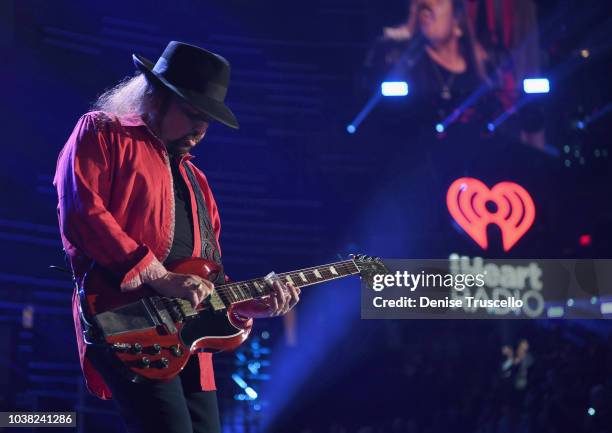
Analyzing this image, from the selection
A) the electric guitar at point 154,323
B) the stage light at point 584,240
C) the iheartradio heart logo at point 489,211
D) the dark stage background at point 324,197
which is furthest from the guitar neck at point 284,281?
the stage light at point 584,240

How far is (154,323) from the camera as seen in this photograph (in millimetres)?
2289

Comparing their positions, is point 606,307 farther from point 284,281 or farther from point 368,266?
point 284,281

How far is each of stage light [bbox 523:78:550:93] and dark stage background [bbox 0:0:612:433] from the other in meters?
1.66

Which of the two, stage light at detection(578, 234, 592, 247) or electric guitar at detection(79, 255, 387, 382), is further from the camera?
stage light at detection(578, 234, 592, 247)

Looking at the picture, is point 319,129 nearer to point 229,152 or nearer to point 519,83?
point 229,152

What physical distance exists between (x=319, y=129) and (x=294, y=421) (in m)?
4.83

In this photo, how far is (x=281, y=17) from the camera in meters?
9.92

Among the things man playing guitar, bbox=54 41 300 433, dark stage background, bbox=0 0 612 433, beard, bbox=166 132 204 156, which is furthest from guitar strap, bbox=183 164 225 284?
dark stage background, bbox=0 0 612 433

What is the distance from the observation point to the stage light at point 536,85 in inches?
404

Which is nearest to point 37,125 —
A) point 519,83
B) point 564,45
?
point 519,83

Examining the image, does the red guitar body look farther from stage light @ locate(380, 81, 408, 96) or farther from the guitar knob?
stage light @ locate(380, 81, 408, 96)

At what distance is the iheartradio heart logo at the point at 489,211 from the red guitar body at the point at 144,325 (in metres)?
7.70

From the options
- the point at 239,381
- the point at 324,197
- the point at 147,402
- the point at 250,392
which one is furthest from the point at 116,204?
the point at 324,197

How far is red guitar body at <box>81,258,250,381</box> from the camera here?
2199 millimetres
